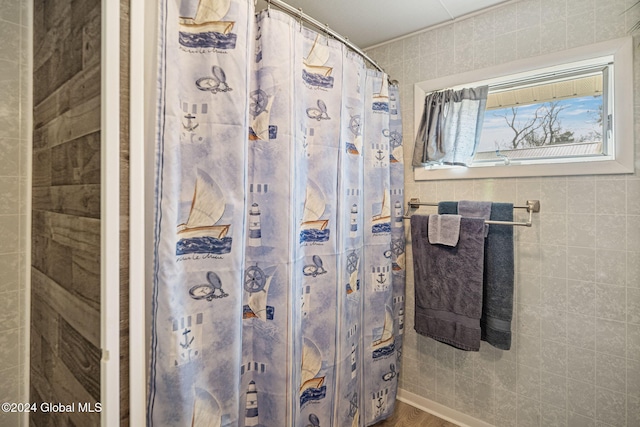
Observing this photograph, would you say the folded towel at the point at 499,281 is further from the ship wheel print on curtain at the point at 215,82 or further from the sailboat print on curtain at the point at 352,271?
the ship wheel print on curtain at the point at 215,82

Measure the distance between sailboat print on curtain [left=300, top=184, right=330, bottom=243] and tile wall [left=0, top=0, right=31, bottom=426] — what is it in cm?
107

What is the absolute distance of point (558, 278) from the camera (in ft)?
4.83

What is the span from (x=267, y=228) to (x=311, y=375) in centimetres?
66

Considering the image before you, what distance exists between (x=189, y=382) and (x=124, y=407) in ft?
0.53

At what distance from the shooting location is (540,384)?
1.52 m

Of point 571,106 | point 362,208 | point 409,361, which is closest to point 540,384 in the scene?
point 409,361

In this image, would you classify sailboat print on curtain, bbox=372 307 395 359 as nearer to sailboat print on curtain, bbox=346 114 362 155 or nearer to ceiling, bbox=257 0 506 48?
sailboat print on curtain, bbox=346 114 362 155

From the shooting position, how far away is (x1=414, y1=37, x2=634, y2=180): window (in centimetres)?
133

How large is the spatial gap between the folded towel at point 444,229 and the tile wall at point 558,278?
20 cm

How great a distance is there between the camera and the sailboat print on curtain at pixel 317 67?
4.16 feet

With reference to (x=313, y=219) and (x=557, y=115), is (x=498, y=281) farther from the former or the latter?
(x=313, y=219)

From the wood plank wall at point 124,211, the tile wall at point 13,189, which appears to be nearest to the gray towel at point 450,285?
the wood plank wall at point 124,211

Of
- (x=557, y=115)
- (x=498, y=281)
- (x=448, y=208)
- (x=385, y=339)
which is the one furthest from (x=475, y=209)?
(x=385, y=339)

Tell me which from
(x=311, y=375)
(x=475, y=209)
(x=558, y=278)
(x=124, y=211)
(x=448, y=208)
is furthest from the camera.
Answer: (x=448, y=208)
